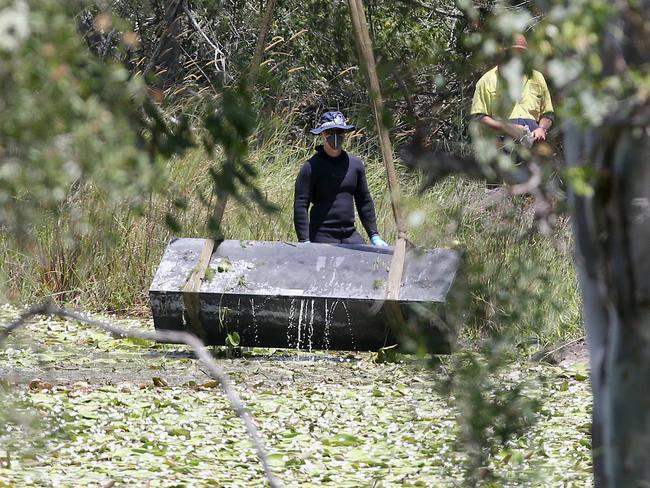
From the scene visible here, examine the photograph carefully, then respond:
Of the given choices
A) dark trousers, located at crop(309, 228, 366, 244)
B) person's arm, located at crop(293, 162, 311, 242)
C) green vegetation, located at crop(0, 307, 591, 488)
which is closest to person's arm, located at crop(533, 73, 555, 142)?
dark trousers, located at crop(309, 228, 366, 244)

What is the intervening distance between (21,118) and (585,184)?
872mm

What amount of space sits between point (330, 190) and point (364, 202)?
11.8 inches

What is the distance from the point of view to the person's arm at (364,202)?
9555 millimetres

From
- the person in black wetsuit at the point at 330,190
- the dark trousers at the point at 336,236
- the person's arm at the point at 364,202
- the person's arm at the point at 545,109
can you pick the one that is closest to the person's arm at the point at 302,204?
the person in black wetsuit at the point at 330,190

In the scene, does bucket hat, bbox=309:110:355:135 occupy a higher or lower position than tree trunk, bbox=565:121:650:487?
higher

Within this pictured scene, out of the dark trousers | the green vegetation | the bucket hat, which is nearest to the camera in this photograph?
the green vegetation

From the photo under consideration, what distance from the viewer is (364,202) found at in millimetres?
9617

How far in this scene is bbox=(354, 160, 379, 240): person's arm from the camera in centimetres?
955

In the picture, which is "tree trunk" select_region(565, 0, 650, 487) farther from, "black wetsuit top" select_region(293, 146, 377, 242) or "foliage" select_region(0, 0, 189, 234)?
"black wetsuit top" select_region(293, 146, 377, 242)

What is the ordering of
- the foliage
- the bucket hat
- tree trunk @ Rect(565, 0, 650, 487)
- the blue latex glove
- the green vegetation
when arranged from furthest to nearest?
the blue latex glove, the bucket hat, the green vegetation, tree trunk @ Rect(565, 0, 650, 487), the foliage

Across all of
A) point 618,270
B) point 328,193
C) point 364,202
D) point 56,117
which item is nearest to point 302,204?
point 328,193

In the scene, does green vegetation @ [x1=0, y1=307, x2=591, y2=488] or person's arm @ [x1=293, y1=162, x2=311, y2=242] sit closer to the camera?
green vegetation @ [x1=0, y1=307, x2=591, y2=488]

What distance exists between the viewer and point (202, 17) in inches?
645

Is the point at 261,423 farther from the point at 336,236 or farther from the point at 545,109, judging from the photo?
the point at 545,109
